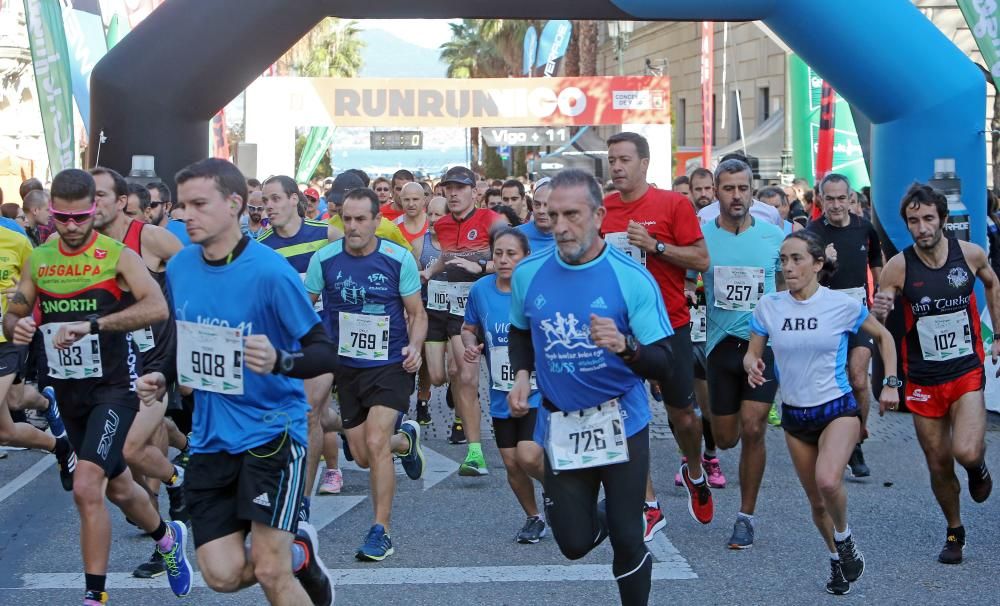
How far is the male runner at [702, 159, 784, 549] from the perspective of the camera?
7098 millimetres

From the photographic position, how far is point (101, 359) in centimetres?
578

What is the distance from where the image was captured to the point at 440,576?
6.24 m

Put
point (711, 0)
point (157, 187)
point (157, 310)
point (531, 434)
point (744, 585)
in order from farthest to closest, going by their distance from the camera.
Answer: point (711, 0), point (157, 187), point (531, 434), point (744, 585), point (157, 310)

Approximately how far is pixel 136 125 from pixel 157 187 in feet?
7.26

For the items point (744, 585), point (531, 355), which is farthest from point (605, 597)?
point (531, 355)

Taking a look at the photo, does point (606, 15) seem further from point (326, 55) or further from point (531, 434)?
point (326, 55)

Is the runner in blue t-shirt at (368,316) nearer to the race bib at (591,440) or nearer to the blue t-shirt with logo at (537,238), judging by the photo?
the blue t-shirt with logo at (537,238)

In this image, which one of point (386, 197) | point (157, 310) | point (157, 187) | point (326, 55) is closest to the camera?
point (157, 310)

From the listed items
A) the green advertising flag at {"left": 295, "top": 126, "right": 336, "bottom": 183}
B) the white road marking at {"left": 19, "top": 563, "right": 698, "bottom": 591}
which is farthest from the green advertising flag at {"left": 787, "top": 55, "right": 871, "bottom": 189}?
the green advertising flag at {"left": 295, "top": 126, "right": 336, "bottom": 183}

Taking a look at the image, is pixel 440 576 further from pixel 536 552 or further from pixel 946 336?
pixel 946 336

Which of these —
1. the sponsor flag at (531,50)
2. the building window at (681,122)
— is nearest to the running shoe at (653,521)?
the sponsor flag at (531,50)

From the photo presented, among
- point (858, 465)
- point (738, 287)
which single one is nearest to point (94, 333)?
point (738, 287)

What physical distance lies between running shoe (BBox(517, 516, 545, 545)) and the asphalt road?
0.05 metres

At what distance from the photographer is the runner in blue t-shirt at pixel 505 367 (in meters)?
6.65
